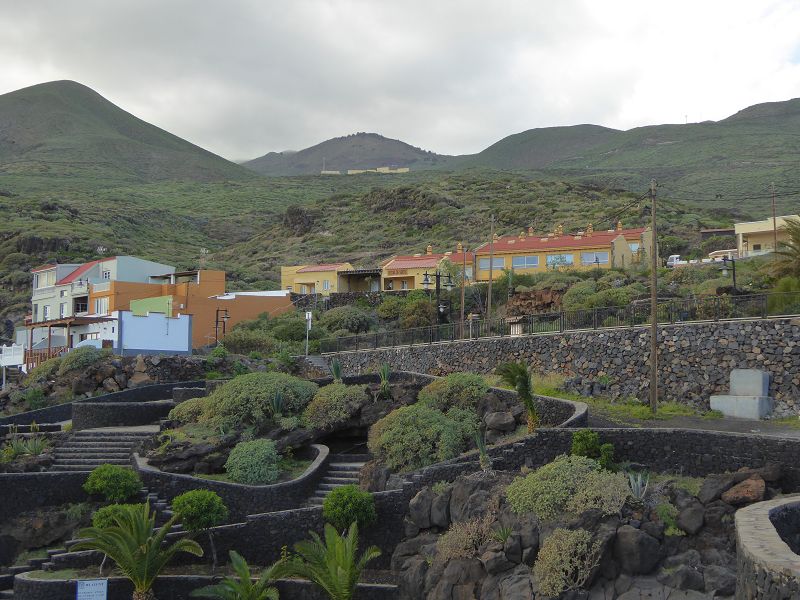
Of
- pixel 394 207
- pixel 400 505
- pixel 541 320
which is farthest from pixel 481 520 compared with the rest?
pixel 394 207

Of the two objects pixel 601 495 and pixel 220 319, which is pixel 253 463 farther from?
pixel 220 319

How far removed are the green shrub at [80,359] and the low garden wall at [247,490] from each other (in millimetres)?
12690

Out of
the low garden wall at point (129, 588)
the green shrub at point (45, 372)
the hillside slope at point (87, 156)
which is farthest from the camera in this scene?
the hillside slope at point (87, 156)

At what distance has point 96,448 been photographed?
29719 mm

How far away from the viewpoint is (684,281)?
162ft

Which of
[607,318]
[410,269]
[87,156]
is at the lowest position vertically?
[607,318]

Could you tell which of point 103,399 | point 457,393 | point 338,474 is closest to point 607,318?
point 457,393

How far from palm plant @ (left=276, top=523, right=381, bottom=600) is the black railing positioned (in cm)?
1421

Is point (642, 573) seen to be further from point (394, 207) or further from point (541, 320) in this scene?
point (394, 207)

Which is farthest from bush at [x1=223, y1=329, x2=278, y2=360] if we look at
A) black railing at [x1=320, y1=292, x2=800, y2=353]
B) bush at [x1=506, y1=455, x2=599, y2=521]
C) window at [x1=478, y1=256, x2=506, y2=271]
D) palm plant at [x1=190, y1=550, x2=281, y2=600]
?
bush at [x1=506, y1=455, x2=599, y2=521]

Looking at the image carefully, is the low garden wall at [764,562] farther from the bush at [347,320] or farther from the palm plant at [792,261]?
the bush at [347,320]

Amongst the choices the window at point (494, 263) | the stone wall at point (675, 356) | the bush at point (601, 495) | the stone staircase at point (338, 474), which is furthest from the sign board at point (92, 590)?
the window at point (494, 263)

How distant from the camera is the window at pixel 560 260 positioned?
60.8 metres

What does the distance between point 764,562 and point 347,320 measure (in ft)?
136
